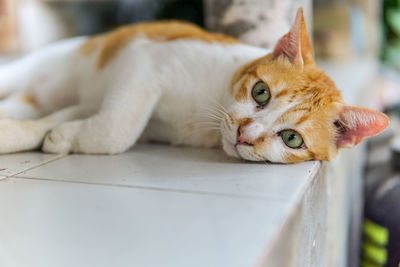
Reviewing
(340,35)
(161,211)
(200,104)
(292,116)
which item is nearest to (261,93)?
(292,116)

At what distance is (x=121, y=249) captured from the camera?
61 centimetres

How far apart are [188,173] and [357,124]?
44 cm

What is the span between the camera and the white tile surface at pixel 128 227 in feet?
1.91

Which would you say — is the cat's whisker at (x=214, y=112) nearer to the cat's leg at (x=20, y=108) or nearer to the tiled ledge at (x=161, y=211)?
the tiled ledge at (x=161, y=211)

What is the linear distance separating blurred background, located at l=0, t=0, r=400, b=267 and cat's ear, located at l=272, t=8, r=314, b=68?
44cm

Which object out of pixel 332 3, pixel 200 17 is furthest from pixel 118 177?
pixel 332 3

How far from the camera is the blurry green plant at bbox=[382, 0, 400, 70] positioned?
4500 mm

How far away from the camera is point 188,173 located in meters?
0.95

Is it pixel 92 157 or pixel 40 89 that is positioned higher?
pixel 40 89

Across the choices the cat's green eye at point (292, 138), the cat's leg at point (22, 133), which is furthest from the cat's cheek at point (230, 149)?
the cat's leg at point (22, 133)

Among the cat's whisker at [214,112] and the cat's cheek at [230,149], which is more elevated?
the cat's whisker at [214,112]

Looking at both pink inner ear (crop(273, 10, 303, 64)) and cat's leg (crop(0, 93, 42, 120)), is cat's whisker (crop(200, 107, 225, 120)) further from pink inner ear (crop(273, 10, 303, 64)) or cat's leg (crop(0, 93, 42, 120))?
cat's leg (crop(0, 93, 42, 120))

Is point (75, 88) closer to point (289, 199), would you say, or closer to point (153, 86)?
point (153, 86)

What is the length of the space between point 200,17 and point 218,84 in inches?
95.8
